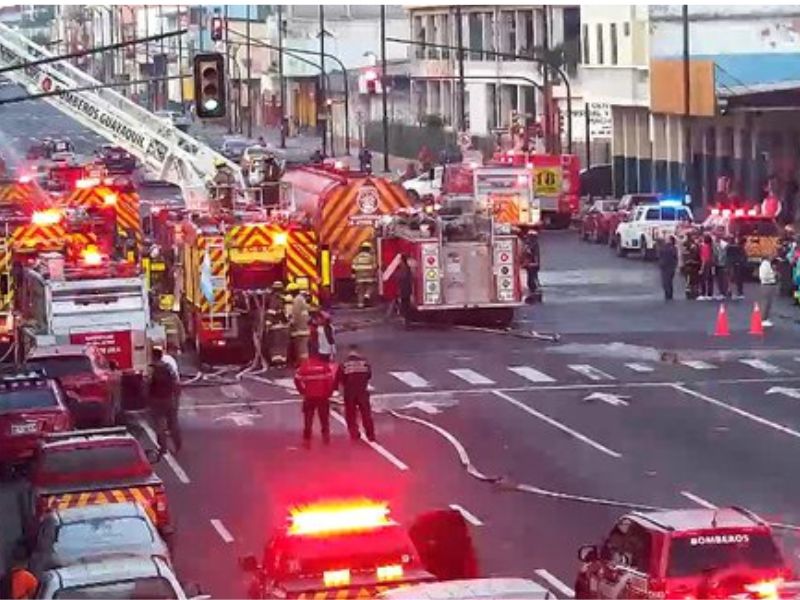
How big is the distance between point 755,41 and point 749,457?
156ft

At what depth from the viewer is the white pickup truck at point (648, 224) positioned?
57.6 meters

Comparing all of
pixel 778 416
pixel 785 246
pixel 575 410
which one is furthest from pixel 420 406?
pixel 785 246

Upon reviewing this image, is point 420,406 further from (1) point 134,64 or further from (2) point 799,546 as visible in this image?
(1) point 134,64

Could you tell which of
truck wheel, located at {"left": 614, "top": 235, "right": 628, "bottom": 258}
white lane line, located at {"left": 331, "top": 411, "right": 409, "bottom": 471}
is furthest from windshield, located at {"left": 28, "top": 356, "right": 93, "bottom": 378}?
truck wheel, located at {"left": 614, "top": 235, "right": 628, "bottom": 258}

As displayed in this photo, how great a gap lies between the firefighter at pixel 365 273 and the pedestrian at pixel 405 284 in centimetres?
165

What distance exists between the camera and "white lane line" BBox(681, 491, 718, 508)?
24.5 m

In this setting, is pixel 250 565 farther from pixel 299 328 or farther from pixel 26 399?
pixel 299 328

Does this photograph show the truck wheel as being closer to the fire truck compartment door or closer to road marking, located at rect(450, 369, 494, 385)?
the fire truck compartment door

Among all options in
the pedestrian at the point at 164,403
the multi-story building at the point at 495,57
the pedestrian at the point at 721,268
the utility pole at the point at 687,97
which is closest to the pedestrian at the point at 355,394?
the pedestrian at the point at 164,403

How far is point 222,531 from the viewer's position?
2397 cm

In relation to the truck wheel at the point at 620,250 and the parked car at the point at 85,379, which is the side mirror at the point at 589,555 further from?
the truck wheel at the point at 620,250

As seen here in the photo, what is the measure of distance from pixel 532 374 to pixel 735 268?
1288 centimetres

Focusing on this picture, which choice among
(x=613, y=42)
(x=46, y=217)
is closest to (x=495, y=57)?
(x=613, y=42)

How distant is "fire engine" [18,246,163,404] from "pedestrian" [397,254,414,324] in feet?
26.6
